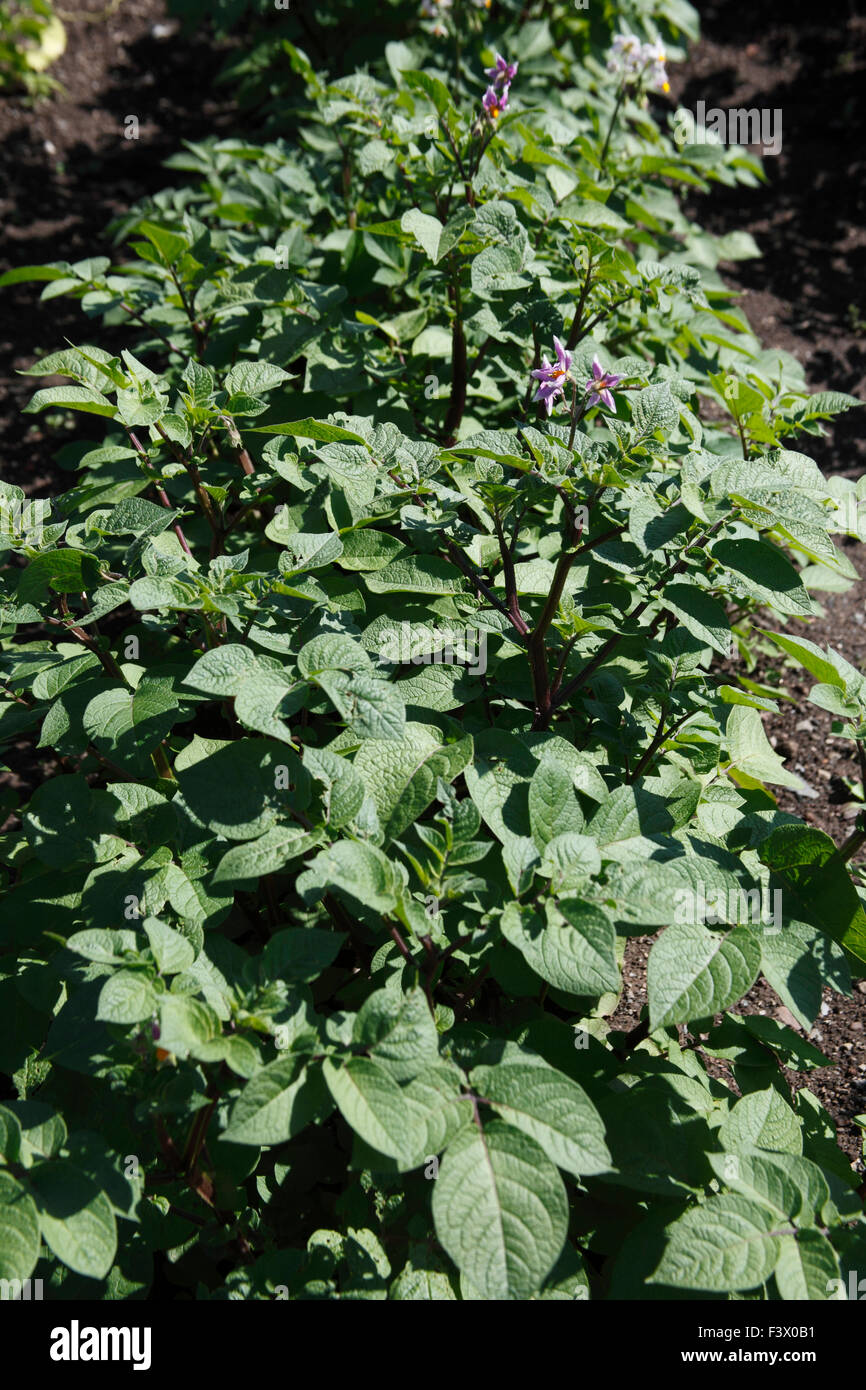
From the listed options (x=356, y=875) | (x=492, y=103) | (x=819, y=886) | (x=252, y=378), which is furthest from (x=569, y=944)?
(x=492, y=103)

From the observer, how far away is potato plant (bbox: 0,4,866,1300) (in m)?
1.36

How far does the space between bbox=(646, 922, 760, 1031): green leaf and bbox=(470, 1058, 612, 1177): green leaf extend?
6.4 inches

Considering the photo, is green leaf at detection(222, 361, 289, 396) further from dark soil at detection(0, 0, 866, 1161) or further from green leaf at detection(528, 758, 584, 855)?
dark soil at detection(0, 0, 866, 1161)

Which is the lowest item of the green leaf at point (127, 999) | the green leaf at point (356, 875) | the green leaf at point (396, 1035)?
the green leaf at point (396, 1035)

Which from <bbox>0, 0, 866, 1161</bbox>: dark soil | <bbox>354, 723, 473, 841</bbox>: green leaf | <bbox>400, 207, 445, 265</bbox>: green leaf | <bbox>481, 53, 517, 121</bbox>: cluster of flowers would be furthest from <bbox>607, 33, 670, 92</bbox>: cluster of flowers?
<bbox>354, 723, 473, 841</bbox>: green leaf

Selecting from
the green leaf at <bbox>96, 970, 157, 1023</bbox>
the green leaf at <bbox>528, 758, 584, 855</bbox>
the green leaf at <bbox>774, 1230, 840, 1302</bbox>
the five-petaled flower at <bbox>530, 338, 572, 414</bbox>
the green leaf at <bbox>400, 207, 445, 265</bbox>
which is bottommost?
the green leaf at <bbox>774, 1230, 840, 1302</bbox>

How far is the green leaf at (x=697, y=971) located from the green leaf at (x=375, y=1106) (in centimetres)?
38

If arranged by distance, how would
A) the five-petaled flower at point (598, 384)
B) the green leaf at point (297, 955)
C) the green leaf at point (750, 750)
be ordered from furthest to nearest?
the green leaf at point (750, 750) → the five-petaled flower at point (598, 384) → the green leaf at point (297, 955)

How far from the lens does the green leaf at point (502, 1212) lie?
125 cm

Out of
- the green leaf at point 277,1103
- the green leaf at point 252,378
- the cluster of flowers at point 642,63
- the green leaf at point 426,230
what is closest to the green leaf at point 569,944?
the green leaf at point 277,1103

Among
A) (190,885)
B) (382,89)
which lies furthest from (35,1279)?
(382,89)

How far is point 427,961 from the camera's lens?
1.59 metres

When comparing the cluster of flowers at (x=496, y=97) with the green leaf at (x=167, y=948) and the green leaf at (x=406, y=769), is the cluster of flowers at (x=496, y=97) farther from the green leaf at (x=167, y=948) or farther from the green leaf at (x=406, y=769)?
the green leaf at (x=167, y=948)
